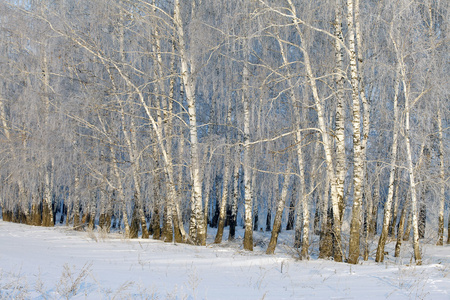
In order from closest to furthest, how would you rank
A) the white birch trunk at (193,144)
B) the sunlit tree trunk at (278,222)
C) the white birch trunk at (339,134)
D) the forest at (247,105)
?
the white birch trunk at (339,134), the forest at (247,105), the white birch trunk at (193,144), the sunlit tree trunk at (278,222)

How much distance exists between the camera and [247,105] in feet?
41.7

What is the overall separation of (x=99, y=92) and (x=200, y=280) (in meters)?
8.16

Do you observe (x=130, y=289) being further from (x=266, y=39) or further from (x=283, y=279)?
(x=266, y=39)

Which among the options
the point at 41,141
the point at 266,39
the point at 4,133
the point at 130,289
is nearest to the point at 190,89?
the point at 266,39

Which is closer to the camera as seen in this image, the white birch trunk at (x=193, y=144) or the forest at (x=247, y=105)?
the forest at (x=247, y=105)

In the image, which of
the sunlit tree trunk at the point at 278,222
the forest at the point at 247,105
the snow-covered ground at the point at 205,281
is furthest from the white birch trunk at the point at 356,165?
the sunlit tree trunk at the point at 278,222

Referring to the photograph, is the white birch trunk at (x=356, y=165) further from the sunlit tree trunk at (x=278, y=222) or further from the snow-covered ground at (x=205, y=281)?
the sunlit tree trunk at (x=278, y=222)

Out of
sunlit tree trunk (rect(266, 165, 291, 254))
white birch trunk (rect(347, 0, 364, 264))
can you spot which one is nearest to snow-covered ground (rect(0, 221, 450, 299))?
white birch trunk (rect(347, 0, 364, 264))

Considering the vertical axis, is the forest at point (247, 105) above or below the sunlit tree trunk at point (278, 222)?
above

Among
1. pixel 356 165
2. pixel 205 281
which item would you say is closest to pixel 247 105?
pixel 356 165

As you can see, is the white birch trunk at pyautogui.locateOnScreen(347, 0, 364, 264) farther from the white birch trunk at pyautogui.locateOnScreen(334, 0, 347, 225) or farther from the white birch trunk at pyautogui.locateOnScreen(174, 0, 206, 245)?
the white birch trunk at pyautogui.locateOnScreen(174, 0, 206, 245)

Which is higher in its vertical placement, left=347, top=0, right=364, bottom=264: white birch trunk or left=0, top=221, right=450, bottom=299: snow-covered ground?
left=347, top=0, right=364, bottom=264: white birch trunk

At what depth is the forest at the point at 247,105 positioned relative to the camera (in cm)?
905

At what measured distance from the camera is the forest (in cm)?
905
